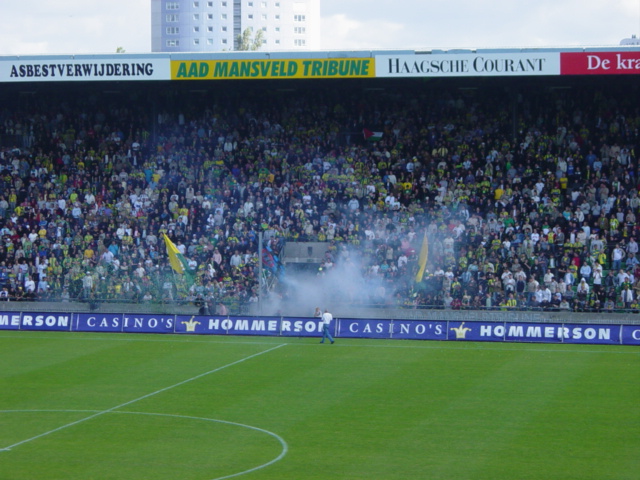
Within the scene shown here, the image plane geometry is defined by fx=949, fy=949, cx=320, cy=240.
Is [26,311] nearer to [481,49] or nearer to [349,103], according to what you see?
[349,103]

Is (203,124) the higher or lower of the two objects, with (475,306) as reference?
higher

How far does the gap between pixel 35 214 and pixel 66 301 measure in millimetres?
6068

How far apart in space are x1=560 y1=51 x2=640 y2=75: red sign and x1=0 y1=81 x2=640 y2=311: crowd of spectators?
3.47 m

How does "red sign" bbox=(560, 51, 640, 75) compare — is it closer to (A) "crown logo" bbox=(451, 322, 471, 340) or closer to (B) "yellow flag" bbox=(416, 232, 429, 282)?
(B) "yellow flag" bbox=(416, 232, 429, 282)

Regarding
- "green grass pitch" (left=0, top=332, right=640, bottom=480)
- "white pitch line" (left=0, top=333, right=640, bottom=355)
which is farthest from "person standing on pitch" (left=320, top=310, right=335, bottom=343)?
"green grass pitch" (left=0, top=332, right=640, bottom=480)

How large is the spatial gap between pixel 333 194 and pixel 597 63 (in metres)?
12.9

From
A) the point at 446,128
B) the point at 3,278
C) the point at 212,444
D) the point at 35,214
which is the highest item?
the point at 446,128

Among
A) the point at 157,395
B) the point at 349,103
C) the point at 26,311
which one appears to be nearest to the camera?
the point at 157,395

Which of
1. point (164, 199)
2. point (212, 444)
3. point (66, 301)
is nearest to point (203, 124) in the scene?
point (164, 199)

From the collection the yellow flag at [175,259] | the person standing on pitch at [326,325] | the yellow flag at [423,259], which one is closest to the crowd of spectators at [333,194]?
the yellow flag at [423,259]

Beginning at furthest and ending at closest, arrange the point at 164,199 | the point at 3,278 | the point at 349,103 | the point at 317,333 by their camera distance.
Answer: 1. the point at 349,103
2. the point at 164,199
3. the point at 3,278
4. the point at 317,333

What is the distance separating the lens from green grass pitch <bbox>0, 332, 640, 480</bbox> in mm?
16750

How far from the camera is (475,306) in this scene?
3666 centimetres

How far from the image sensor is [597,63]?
4106 cm
